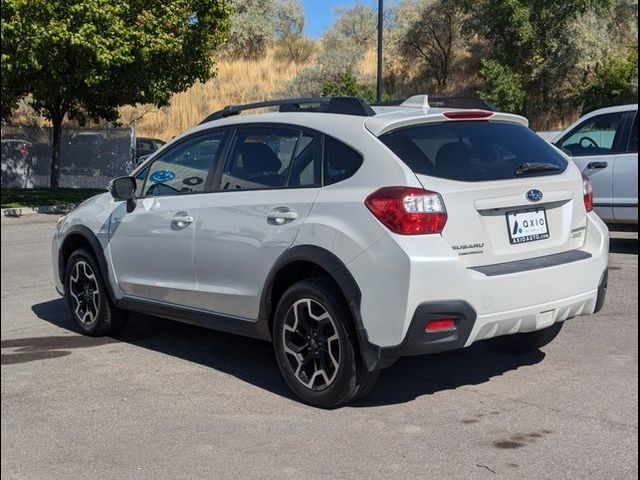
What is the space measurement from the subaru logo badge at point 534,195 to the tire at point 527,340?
4.28 ft

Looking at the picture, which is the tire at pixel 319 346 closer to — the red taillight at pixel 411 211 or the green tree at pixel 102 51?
the red taillight at pixel 411 211

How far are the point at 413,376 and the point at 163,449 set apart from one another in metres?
1.92

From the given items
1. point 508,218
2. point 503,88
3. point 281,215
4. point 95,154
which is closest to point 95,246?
point 281,215

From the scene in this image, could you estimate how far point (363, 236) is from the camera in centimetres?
466

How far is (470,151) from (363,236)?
36.6 inches

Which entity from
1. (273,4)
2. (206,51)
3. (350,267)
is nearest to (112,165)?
(206,51)

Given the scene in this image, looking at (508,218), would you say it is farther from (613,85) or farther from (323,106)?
(613,85)

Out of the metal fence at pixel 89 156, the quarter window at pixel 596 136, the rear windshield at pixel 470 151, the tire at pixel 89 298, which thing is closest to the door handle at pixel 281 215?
the rear windshield at pixel 470 151

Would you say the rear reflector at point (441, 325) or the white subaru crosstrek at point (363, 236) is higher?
the white subaru crosstrek at point (363, 236)

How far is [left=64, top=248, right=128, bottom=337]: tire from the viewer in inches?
259

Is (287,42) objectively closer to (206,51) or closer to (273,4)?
(273,4)

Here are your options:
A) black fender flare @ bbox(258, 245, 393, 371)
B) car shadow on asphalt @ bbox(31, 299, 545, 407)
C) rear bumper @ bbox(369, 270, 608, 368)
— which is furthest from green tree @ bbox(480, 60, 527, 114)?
black fender flare @ bbox(258, 245, 393, 371)

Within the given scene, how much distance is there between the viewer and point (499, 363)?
595 cm

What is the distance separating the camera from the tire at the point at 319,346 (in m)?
4.78
